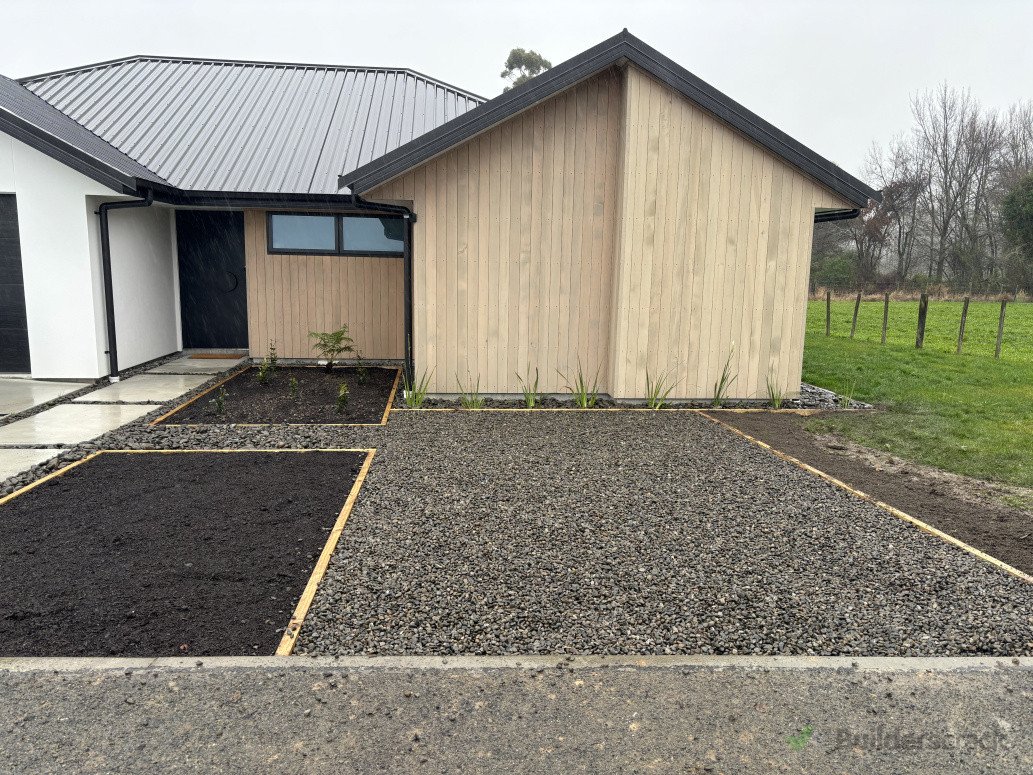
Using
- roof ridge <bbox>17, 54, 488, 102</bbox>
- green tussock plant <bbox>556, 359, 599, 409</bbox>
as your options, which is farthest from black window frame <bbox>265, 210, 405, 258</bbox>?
green tussock plant <bbox>556, 359, 599, 409</bbox>

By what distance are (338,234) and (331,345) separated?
5.76ft

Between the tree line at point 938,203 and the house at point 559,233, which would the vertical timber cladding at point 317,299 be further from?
the tree line at point 938,203

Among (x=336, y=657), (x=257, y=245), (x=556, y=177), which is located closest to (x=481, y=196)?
(x=556, y=177)

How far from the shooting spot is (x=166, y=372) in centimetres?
963

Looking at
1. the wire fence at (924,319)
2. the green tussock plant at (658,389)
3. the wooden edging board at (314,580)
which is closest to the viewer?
the wooden edging board at (314,580)

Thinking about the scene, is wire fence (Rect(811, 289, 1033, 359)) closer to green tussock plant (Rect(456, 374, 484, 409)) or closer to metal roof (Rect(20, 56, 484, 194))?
green tussock plant (Rect(456, 374, 484, 409))

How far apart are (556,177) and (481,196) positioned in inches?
32.8

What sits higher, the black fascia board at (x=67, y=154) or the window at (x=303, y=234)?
the black fascia board at (x=67, y=154)

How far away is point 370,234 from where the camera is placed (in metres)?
10.7

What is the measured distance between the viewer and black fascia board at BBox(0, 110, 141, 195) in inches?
313

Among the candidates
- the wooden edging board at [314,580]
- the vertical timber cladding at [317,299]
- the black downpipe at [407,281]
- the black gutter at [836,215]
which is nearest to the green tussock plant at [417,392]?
the black downpipe at [407,281]

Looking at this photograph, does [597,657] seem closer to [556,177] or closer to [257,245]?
[556,177]

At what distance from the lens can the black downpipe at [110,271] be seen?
338 inches

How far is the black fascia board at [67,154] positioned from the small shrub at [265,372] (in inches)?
96.7
